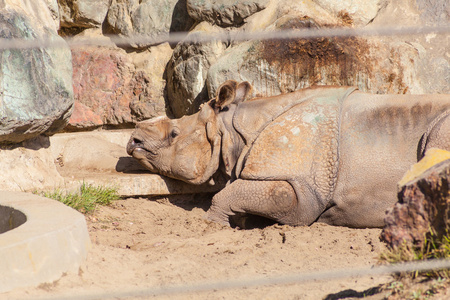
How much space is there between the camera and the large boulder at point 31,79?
545 centimetres

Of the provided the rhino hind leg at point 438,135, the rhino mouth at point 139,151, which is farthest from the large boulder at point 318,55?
the rhino hind leg at point 438,135

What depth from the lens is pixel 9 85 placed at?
5473mm

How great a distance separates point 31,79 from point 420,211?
384 cm

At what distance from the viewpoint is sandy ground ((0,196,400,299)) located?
3.78 metres

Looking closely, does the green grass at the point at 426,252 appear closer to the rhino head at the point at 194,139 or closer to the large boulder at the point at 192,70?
the rhino head at the point at 194,139

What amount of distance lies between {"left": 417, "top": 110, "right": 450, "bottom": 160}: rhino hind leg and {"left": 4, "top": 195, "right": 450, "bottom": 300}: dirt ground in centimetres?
87

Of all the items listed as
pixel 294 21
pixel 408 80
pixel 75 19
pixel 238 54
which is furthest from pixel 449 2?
pixel 75 19

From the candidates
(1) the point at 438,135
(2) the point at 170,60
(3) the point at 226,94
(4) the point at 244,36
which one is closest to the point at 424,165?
(4) the point at 244,36

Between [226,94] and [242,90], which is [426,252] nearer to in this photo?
[226,94]

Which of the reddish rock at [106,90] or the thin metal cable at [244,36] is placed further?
the reddish rock at [106,90]

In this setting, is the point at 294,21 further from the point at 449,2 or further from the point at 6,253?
the point at 6,253

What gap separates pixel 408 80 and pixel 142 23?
3479 millimetres

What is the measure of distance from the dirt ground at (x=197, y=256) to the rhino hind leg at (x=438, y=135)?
87cm

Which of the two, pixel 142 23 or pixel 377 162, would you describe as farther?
pixel 142 23
